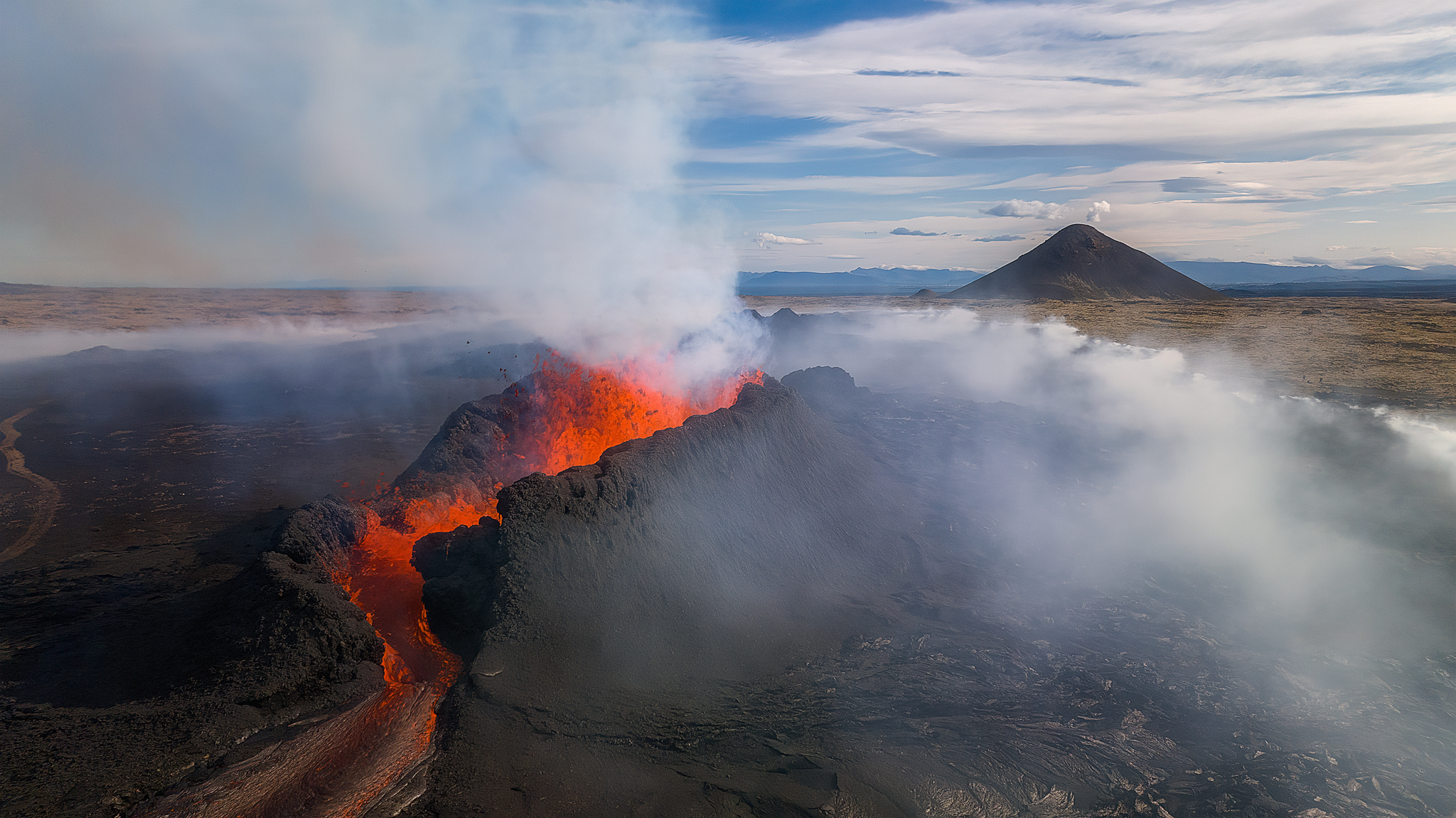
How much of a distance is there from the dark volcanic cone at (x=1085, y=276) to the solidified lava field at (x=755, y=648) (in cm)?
11914

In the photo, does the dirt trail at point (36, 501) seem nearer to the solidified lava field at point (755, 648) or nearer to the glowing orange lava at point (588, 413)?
the solidified lava field at point (755, 648)

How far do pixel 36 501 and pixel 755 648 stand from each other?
83.6ft

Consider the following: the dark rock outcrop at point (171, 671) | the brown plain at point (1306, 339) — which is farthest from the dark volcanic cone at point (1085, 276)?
the dark rock outcrop at point (171, 671)

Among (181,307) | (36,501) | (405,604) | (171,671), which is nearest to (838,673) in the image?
(405,604)

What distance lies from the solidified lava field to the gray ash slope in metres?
0.06

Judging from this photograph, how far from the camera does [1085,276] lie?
13412cm

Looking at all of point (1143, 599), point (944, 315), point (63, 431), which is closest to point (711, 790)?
point (1143, 599)

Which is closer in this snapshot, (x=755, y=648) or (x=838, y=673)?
(x=838, y=673)

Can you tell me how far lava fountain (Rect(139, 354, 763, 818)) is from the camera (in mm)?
8469

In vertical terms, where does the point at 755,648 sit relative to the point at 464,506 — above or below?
below

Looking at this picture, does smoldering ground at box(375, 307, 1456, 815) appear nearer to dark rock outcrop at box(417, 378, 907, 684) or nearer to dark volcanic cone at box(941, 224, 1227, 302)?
dark rock outcrop at box(417, 378, 907, 684)

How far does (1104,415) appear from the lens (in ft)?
99.2

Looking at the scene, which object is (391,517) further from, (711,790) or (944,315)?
(944,315)

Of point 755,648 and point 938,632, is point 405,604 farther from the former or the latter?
point 938,632
